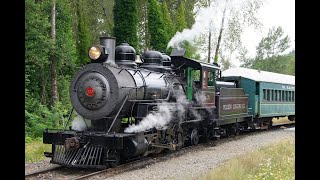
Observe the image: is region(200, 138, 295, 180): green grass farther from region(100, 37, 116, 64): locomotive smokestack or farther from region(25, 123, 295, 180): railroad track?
region(100, 37, 116, 64): locomotive smokestack

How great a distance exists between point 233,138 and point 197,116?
4.05 m

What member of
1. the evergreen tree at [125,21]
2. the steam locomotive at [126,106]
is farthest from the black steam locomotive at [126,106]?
the evergreen tree at [125,21]

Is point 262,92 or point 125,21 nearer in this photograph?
point 262,92

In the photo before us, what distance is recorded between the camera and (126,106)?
389 inches

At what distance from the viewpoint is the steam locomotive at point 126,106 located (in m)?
9.12

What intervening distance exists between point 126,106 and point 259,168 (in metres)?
3.74

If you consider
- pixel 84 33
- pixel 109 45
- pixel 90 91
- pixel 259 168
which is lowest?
pixel 259 168

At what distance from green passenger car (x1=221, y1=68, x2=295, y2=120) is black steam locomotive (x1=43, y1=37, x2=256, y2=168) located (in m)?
6.15

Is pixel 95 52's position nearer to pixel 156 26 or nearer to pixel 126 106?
pixel 126 106

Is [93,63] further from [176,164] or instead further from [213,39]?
[213,39]

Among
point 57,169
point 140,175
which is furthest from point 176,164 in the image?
point 57,169

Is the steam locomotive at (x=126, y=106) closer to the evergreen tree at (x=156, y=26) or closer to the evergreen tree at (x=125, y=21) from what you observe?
the evergreen tree at (x=125, y=21)

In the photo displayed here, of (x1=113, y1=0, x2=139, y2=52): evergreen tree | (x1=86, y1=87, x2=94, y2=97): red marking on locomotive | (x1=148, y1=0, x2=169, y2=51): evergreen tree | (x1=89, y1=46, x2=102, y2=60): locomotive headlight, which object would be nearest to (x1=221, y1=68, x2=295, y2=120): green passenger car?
(x1=113, y1=0, x2=139, y2=52): evergreen tree

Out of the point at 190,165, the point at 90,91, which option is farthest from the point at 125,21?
the point at 190,165
